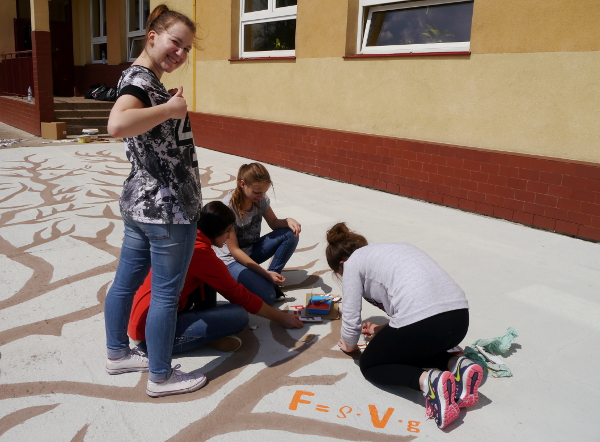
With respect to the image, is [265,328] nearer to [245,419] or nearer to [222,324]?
[222,324]

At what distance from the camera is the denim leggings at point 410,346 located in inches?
91.2

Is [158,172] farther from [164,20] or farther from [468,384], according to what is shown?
[468,384]

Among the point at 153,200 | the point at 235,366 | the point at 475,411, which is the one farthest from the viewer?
the point at 235,366

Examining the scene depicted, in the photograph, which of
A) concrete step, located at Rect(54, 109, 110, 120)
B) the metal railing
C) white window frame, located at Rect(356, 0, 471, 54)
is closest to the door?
the metal railing

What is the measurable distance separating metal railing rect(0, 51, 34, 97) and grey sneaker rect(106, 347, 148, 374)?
1252cm

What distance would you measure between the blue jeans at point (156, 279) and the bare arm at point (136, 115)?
1.27 feet

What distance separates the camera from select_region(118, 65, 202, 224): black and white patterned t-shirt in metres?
2.10

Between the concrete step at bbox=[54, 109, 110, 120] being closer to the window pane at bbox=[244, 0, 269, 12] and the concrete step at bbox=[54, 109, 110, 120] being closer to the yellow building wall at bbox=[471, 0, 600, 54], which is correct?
the window pane at bbox=[244, 0, 269, 12]

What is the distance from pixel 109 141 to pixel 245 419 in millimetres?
9845

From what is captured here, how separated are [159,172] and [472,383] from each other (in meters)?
1.51

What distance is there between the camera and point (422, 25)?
6324 mm

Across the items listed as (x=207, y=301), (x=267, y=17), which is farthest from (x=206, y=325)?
(x=267, y=17)

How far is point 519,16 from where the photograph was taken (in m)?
5.15

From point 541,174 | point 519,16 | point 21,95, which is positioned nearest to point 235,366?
point 541,174
